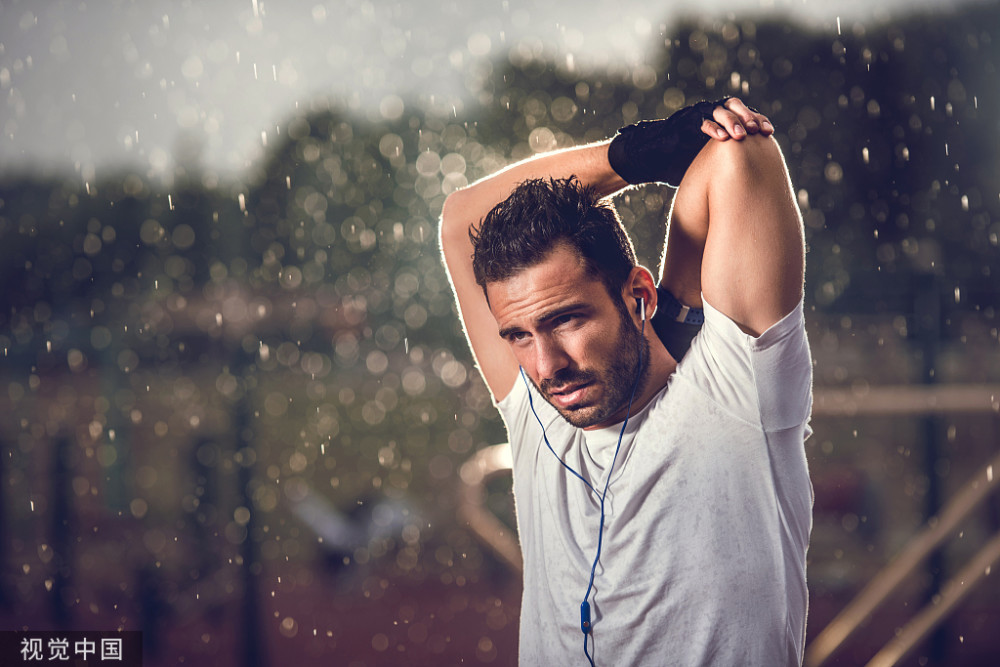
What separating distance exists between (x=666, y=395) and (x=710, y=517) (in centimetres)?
21

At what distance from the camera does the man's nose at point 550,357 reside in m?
1.35

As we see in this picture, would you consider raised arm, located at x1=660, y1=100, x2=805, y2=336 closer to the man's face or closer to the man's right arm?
the man's face

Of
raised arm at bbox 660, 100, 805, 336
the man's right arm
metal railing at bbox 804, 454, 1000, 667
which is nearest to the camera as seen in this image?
raised arm at bbox 660, 100, 805, 336

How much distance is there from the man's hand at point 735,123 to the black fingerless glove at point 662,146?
2 centimetres

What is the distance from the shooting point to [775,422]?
121cm

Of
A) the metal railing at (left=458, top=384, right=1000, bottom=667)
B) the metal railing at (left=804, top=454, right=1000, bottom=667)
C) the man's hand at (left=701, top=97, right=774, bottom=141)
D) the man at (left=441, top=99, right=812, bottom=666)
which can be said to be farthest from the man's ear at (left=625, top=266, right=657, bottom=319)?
the metal railing at (left=804, top=454, right=1000, bottom=667)

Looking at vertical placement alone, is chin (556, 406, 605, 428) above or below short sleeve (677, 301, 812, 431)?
below

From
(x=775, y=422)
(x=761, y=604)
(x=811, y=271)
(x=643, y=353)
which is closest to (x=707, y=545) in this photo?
(x=761, y=604)

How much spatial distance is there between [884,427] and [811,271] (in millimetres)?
3454

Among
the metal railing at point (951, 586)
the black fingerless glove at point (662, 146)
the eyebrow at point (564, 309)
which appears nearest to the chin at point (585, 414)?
the eyebrow at point (564, 309)

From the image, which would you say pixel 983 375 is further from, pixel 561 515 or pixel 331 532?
pixel 561 515

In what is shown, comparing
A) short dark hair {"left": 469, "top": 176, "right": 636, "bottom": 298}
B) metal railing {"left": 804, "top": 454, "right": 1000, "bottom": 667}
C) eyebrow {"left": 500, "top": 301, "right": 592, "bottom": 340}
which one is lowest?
metal railing {"left": 804, "top": 454, "right": 1000, "bottom": 667}

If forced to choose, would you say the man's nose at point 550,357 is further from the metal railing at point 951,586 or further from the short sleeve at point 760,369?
the metal railing at point 951,586

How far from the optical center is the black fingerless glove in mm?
1244
